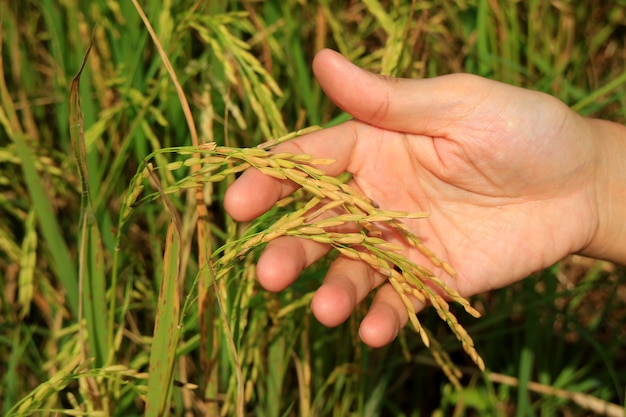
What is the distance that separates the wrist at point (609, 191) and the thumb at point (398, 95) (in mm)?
398

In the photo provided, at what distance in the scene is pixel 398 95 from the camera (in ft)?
4.49

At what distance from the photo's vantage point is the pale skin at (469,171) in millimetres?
1378

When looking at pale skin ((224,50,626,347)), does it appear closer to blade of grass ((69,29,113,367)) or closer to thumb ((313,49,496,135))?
thumb ((313,49,496,135))

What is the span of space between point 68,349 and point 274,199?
1.65 feet

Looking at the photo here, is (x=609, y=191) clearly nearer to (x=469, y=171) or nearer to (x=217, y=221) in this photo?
(x=469, y=171)

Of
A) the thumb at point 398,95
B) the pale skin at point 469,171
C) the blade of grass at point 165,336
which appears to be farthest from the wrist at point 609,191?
the blade of grass at point 165,336

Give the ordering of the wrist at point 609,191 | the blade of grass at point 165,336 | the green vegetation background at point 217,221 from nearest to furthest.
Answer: the blade of grass at point 165,336 → the green vegetation background at point 217,221 → the wrist at point 609,191

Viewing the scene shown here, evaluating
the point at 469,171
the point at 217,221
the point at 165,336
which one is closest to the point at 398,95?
the point at 469,171

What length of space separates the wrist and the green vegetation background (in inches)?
3.5

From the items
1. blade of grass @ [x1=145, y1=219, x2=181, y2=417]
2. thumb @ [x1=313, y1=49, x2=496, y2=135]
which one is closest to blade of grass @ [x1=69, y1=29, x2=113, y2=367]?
blade of grass @ [x1=145, y1=219, x2=181, y2=417]

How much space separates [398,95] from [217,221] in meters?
0.79

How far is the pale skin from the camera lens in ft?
4.52

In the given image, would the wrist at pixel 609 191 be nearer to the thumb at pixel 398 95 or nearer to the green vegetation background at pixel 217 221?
the green vegetation background at pixel 217 221

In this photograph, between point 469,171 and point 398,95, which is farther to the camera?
point 469,171
